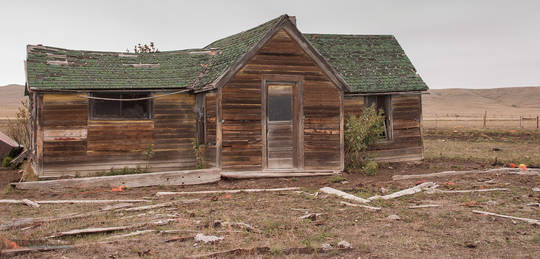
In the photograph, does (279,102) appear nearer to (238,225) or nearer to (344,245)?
(238,225)

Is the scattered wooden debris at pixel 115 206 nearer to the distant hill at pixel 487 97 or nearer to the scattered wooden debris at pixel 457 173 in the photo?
the scattered wooden debris at pixel 457 173

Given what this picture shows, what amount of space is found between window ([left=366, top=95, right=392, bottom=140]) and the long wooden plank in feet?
23.2

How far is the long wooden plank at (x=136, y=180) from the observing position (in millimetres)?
12328

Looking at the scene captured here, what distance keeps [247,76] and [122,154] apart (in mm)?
4535

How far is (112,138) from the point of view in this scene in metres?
14.7

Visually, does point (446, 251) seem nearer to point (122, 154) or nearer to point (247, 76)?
point (247, 76)

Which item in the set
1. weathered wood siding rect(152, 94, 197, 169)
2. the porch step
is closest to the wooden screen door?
the porch step

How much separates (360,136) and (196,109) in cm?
537

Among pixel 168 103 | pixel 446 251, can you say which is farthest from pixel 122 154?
pixel 446 251

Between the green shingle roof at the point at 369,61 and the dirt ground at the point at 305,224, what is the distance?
5596 mm

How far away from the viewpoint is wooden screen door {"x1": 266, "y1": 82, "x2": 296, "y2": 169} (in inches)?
574

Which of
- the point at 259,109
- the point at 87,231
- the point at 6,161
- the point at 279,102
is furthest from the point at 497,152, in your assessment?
the point at 6,161

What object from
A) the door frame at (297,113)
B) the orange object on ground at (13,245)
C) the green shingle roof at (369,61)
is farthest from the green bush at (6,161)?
the orange object on ground at (13,245)

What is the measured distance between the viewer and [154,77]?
50.9 ft
